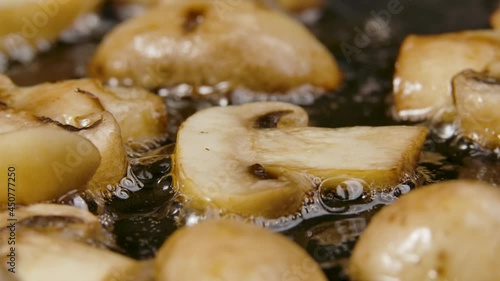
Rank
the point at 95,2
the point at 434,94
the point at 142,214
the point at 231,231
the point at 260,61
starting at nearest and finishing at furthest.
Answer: the point at 231,231, the point at 142,214, the point at 434,94, the point at 260,61, the point at 95,2

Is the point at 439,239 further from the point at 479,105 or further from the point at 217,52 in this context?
the point at 217,52

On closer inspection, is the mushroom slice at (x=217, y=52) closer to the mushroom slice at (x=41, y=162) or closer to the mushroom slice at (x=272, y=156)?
the mushroom slice at (x=272, y=156)

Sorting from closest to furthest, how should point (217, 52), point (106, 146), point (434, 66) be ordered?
point (106, 146) < point (434, 66) < point (217, 52)

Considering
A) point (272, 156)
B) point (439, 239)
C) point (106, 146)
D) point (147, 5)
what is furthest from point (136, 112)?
point (147, 5)

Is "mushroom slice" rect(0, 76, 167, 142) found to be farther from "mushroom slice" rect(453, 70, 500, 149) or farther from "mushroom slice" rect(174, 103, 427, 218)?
"mushroom slice" rect(453, 70, 500, 149)

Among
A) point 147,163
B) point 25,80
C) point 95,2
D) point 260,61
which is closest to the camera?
point 147,163

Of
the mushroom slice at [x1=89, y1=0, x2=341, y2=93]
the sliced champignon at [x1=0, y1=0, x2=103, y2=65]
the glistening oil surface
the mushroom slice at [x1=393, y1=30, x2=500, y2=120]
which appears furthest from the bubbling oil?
the sliced champignon at [x1=0, y1=0, x2=103, y2=65]

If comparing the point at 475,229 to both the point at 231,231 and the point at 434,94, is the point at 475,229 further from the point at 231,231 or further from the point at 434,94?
the point at 434,94

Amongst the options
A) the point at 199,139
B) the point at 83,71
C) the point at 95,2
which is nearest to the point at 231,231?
the point at 199,139
